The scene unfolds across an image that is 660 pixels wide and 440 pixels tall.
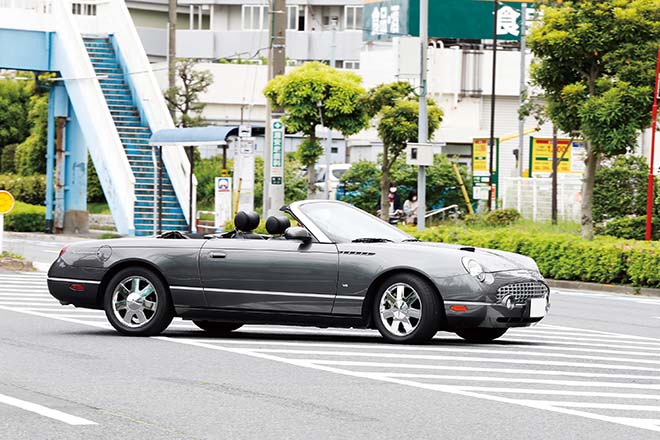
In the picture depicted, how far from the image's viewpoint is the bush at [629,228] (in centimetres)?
3375

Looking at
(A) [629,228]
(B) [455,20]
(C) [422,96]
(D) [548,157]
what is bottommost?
(A) [629,228]

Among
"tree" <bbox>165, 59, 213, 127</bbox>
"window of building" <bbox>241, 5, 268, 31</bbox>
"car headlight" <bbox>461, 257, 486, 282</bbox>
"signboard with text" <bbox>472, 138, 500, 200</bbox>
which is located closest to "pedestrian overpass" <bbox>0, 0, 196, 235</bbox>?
"signboard with text" <bbox>472, 138, 500, 200</bbox>

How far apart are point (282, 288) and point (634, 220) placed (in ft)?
74.7

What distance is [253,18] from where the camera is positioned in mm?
87375

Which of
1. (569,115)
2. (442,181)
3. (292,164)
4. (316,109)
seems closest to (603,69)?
(569,115)

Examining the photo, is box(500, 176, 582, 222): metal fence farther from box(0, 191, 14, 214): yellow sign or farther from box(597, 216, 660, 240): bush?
box(0, 191, 14, 214): yellow sign

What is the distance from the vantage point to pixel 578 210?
133 ft

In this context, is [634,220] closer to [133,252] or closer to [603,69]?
[603,69]

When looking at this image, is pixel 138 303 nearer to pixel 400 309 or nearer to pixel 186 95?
pixel 400 309

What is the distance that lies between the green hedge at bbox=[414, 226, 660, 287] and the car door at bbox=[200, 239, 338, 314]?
47.0 ft

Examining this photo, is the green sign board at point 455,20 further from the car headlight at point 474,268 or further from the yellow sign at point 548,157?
the car headlight at point 474,268

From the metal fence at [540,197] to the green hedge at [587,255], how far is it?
36.3ft

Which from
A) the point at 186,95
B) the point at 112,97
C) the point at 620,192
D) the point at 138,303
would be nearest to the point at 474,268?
the point at 138,303

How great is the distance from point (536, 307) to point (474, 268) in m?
0.78
